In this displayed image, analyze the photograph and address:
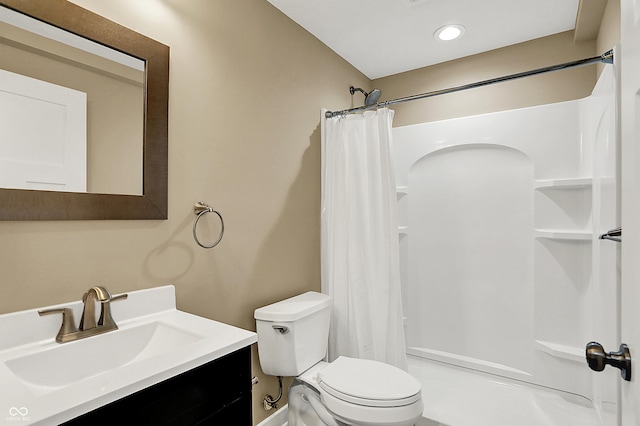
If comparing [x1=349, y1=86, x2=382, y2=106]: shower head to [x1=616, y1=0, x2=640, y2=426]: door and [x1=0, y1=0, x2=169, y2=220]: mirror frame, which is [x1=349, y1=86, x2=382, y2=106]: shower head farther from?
[x1=616, y1=0, x2=640, y2=426]: door

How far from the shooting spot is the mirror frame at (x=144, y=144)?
3.49 ft

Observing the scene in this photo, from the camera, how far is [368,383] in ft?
5.22

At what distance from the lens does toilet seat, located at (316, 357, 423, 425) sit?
145cm

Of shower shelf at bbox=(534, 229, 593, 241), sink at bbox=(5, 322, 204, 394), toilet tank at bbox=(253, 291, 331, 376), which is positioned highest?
shower shelf at bbox=(534, 229, 593, 241)

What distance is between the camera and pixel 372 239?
214 centimetres

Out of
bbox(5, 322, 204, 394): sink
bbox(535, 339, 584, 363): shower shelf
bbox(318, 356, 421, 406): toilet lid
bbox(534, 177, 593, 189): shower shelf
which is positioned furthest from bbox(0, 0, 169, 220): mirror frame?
bbox(535, 339, 584, 363): shower shelf

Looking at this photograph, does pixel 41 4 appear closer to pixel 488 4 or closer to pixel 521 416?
pixel 488 4

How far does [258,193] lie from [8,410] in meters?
1.32

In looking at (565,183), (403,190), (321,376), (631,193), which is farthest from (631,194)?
(403,190)

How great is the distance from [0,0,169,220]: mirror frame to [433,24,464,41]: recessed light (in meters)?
1.73

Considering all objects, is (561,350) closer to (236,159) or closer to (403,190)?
(403,190)

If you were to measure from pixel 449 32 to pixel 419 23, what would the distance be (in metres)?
0.25

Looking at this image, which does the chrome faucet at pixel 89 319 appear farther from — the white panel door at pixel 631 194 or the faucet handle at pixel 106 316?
the white panel door at pixel 631 194

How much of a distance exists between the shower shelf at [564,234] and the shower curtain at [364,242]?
3.29ft
